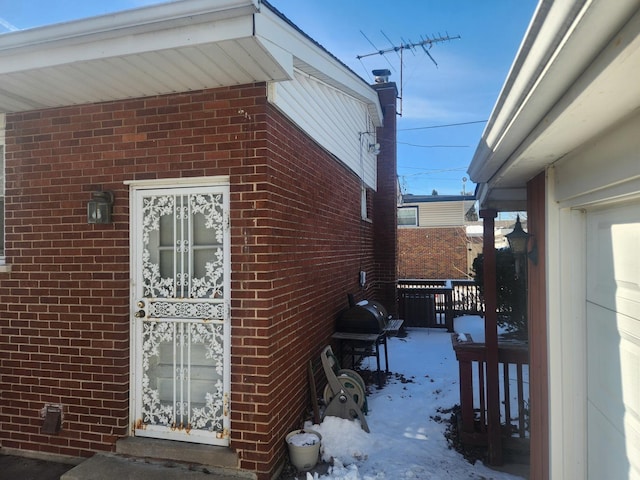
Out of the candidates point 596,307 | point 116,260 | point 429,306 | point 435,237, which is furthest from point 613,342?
point 435,237

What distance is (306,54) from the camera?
11.9 ft

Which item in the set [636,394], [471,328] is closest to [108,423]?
[636,394]

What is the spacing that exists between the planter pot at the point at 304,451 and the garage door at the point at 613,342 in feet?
6.89

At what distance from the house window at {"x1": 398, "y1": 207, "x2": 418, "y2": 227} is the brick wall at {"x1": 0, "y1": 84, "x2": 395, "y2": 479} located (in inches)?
646

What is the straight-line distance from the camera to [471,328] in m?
8.17

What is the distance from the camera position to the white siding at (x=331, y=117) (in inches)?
151

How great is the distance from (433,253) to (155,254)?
17410 mm

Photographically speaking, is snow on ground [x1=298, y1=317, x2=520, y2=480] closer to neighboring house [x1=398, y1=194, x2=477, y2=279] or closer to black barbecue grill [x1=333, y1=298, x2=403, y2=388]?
black barbecue grill [x1=333, y1=298, x2=403, y2=388]

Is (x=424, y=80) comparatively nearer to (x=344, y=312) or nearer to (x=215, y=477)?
(x=344, y=312)

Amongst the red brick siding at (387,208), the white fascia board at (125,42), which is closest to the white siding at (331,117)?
the red brick siding at (387,208)

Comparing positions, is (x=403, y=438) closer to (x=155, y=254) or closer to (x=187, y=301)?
(x=187, y=301)

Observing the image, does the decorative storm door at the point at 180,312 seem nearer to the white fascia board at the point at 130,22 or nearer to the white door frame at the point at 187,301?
the white door frame at the point at 187,301

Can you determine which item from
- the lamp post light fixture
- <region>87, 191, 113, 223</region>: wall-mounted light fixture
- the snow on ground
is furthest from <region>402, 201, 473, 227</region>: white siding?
<region>87, 191, 113, 223</region>: wall-mounted light fixture

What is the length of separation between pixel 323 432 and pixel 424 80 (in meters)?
9.53
